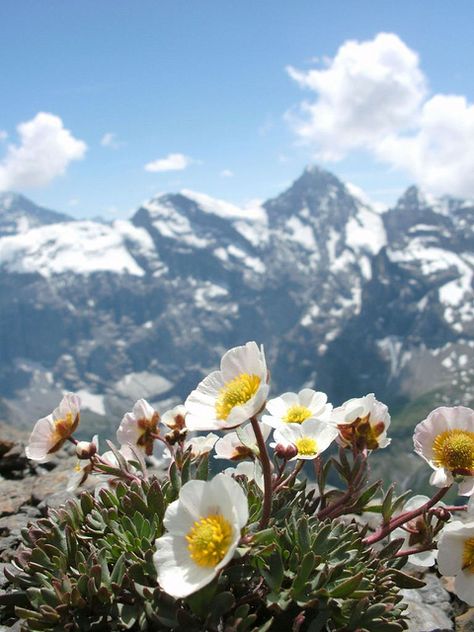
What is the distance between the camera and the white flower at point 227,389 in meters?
4.34

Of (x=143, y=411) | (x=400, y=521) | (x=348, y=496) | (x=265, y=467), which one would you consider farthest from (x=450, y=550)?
(x=143, y=411)

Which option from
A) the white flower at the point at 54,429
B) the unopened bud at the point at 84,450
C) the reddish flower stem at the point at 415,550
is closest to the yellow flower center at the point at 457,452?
the reddish flower stem at the point at 415,550

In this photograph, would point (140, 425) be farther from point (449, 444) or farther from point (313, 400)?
point (449, 444)

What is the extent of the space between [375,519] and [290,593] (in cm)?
503

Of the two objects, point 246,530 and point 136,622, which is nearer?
point 246,530

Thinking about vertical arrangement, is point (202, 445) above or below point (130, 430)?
below

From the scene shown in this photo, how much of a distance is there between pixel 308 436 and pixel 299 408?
1.58 feet

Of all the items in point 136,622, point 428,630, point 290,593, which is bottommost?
point 428,630

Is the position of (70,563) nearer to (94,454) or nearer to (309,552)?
(94,454)

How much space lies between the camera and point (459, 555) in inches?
189

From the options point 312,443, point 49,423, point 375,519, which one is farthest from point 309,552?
point 375,519

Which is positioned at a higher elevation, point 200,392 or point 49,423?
point 200,392

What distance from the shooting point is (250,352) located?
4555mm

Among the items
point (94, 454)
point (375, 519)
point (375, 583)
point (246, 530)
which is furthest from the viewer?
point (375, 519)
